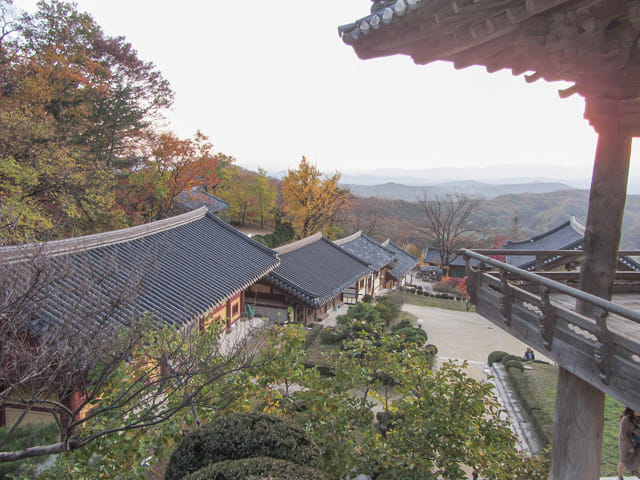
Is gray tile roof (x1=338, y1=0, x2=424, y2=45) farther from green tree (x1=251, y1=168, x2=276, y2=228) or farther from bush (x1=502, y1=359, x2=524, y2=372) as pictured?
green tree (x1=251, y1=168, x2=276, y2=228)

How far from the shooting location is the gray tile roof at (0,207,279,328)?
7.38 meters

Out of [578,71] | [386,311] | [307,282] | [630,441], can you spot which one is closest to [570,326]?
[630,441]

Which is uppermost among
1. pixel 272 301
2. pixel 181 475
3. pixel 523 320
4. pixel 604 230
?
pixel 604 230

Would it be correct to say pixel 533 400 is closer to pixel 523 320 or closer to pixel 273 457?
pixel 523 320

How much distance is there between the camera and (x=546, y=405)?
42.5 feet

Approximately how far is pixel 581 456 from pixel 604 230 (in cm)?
205

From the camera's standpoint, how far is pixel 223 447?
12.6 feet

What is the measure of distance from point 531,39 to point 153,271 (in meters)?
10.5

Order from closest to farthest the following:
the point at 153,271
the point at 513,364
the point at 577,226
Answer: the point at 153,271
the point at 513,364
the point at 577,226

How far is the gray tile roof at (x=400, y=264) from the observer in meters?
39.8

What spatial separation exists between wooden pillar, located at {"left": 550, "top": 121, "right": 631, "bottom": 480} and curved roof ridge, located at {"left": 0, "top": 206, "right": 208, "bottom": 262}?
6741 mm

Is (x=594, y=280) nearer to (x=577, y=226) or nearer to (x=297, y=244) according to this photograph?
(x=297, y=244)

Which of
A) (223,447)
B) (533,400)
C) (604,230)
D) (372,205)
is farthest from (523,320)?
(372,205)

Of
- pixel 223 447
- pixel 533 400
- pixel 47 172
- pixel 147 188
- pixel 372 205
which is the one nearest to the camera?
pixel 223 447
